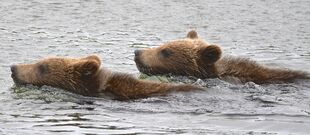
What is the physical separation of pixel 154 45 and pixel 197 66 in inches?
147

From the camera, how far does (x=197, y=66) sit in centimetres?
1088

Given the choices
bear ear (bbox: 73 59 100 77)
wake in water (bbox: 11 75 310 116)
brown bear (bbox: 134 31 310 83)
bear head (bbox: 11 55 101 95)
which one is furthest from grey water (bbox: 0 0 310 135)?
bear ear (bbox: 73 59 100 77)

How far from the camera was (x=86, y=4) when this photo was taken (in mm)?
17688

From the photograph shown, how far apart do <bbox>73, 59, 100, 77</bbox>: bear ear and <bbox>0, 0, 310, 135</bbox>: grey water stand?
1.15ft

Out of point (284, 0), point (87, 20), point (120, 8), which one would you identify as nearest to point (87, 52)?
point (87, 20)

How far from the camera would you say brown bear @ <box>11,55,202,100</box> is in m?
9.66

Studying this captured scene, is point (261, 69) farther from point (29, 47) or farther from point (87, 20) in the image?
point (87, 20)

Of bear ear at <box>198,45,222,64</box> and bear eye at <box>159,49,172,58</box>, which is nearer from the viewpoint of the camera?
bear ear at <box>198,45,222,64</box>

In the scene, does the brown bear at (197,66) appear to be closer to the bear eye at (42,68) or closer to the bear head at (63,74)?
the bear head at (63,74)

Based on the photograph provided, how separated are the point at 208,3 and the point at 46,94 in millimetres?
9090

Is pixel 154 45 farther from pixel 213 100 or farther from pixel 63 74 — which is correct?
pixel 213 100

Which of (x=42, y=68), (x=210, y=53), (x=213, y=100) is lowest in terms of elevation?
(x=213, y=100)

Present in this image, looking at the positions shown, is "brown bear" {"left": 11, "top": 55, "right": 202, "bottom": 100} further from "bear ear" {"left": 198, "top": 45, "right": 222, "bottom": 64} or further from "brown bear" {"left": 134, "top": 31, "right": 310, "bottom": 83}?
"brown bear" {"left": 134, "top": 31, "right": 310, "bottom": 83}

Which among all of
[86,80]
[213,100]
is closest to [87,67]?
[86,80]
